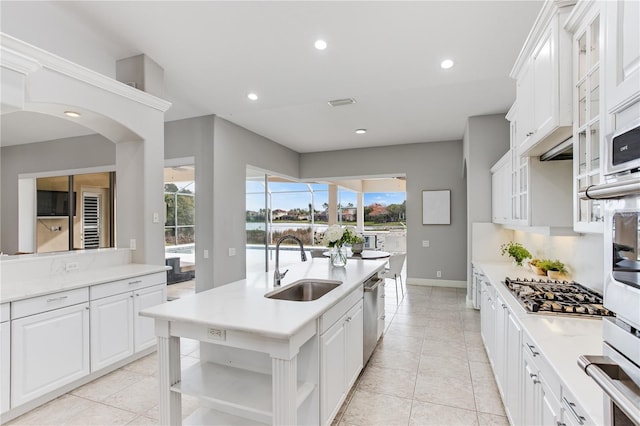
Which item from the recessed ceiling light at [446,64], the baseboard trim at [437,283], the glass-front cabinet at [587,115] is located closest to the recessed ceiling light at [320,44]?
the recessed ceiling light at [446,64]

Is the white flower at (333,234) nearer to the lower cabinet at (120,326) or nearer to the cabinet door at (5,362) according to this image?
the lower cabinet at (120,326)

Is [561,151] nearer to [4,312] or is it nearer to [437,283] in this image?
[4,312]

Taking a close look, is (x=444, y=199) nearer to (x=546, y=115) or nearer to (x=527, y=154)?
(x=527, y=154)

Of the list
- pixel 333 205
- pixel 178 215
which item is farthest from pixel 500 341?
pixel 333 205

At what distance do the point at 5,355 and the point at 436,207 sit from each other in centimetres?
626

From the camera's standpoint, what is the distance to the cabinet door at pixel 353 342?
7.68ft

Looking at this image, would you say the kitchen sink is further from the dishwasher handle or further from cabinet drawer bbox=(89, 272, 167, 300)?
cabinet drawer bbox=(89, 272, 167, 300)

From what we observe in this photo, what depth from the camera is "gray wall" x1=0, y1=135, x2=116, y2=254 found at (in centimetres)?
604

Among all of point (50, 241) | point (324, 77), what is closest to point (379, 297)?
point (324, 77)

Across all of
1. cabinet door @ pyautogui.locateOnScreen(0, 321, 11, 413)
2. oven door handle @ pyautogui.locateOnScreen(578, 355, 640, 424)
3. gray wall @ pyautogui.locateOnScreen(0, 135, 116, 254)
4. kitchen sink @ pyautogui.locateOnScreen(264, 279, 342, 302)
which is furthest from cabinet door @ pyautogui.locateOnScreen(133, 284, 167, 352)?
gray wall @ pyautogui.locateOnScreen(0, 135, 116, 254)

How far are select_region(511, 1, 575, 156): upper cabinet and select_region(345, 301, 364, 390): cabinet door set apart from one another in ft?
5.69

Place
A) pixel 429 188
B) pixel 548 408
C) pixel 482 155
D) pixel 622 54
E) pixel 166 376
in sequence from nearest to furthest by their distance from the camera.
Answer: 1. pixel 622 54
2. pixel 548 408
3. pixel 166 376
4. pixel 482 155
5. pixel 429 188

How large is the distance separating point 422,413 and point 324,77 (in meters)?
3.28

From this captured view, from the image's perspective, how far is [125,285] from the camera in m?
2.89
